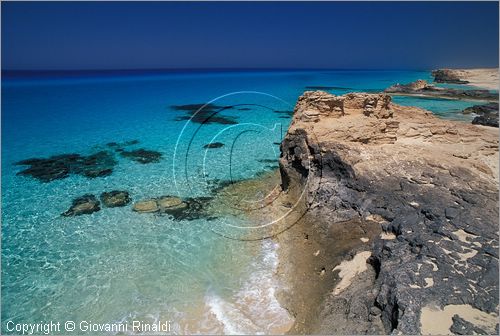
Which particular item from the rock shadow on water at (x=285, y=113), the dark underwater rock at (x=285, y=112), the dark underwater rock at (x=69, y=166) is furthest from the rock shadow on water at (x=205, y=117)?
the dark underwater rock at (x=69, y=166)

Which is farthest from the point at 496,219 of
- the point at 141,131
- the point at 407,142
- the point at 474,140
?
the point at 141,131

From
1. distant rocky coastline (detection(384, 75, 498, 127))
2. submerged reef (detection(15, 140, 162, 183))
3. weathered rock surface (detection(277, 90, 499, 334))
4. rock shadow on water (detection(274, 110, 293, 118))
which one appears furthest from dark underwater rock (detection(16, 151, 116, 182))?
distant rocky coastline (detection(384, 75, 498, 127))

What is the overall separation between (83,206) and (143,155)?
728 centimetres

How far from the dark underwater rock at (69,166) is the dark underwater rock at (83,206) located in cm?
288

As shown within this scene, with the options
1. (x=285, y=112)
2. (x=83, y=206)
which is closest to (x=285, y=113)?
(x=285, y=112)

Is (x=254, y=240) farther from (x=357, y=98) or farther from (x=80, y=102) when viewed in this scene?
(x=80, y=102)

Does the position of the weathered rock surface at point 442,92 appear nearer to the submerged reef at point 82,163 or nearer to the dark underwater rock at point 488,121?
the dark underwater rock at point 488,121

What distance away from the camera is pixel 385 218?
925cm

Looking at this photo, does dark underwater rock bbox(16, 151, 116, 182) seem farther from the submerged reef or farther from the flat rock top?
the flat rock top

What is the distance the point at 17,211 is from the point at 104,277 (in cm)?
665

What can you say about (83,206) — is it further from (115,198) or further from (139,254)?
(139,254)

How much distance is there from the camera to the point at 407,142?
12.2 meters

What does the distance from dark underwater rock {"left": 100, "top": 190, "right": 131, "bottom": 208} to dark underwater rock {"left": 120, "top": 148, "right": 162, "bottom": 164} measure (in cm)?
464

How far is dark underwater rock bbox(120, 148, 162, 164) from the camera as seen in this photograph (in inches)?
762
